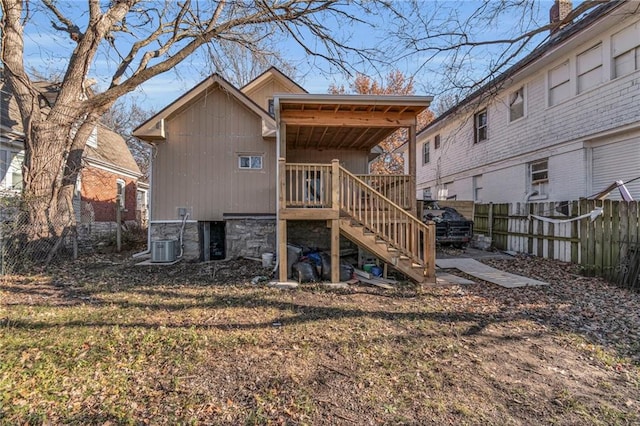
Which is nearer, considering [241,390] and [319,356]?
[241,390]

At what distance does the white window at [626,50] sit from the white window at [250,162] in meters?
9.46

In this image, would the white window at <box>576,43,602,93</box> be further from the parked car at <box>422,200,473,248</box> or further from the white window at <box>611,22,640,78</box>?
the parked car at <box>422,200,473,248</box>

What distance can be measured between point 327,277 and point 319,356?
3457 millimetres

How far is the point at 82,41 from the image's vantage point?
29.5 ft

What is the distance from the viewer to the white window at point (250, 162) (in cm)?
1019

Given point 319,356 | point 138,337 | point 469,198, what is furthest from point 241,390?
point 469,198

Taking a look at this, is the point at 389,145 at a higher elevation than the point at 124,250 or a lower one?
higher

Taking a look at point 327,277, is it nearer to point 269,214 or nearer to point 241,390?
point 269,214

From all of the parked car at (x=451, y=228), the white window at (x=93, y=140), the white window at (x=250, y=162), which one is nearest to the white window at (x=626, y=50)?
the parked car at (x=451, y=228)

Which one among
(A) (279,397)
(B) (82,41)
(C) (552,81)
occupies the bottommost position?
(A) (279,397)

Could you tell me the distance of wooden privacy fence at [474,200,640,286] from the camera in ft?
21.8

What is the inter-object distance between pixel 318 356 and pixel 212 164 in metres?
7.73

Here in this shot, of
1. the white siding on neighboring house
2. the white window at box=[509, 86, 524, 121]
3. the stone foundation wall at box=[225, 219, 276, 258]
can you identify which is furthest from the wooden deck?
the white window at box=[509, 86, 524, 121]

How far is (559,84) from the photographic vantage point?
32.7 ft
